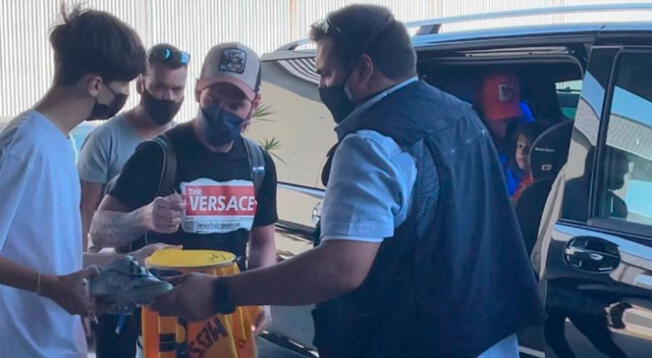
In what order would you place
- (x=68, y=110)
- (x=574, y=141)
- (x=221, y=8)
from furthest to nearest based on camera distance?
1. (x=221, y=8)
2. (x=574, y=141)
3. (x=68, y=110)

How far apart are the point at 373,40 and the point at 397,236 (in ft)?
1.54

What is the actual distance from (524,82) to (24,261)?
2812 millimetres

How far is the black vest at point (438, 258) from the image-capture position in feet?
6.85

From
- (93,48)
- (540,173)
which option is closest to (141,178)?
(93,48)

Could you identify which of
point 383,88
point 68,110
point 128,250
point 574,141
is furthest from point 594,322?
point 68,110

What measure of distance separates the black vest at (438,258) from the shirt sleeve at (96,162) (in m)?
1.80

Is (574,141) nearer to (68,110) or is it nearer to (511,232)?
(511,232)

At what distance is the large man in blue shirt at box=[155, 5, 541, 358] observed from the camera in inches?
80.1

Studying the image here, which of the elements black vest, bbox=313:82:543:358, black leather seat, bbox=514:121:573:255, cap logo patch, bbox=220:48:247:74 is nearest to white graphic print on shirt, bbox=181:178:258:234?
cap logo patch, bbox=220:48:247:74

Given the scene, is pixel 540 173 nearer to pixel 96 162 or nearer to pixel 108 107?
pixel 96 162

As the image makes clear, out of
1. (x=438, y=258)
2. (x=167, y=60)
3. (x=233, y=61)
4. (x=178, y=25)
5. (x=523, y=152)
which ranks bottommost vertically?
(x=178, y=25)

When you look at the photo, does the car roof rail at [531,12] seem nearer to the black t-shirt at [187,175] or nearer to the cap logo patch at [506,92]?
the cap logo patch at [506,92]

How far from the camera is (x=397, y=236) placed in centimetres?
209

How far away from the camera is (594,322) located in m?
3.01
